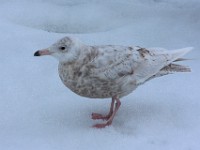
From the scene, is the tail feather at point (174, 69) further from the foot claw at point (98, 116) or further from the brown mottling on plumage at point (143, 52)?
the foot claw at point (98, 116)

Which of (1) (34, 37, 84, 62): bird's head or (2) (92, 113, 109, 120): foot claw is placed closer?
(1) (34, 37, 84, 62): bird's head

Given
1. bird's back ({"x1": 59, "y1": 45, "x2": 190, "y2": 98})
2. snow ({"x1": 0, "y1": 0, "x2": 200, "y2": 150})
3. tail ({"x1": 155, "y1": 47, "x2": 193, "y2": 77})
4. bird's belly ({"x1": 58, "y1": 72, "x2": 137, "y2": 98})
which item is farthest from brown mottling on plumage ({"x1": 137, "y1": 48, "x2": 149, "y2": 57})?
snow ({"x1": 0, "y1": 0, "x2": 200, "y2": 150})

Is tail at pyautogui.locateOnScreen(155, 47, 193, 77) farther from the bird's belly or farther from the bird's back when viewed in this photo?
the bird's belly

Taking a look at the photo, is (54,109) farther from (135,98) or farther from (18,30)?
(18,30)

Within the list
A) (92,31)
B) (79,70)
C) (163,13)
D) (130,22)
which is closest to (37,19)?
(92,31)

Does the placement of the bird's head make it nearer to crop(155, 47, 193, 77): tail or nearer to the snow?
the snow

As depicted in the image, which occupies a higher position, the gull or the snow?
the gull

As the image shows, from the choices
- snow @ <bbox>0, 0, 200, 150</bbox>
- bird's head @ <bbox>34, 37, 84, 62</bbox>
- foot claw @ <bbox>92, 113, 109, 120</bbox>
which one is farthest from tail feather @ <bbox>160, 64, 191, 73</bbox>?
bird's head @ <bbox>34, 37, 84, 62</bbox>

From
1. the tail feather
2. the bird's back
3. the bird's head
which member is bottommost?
the tail feather
